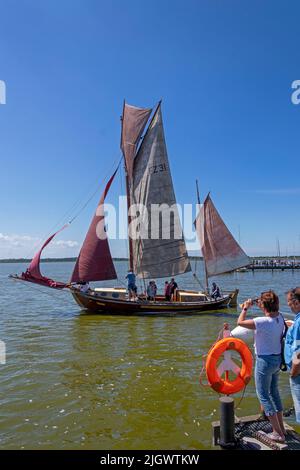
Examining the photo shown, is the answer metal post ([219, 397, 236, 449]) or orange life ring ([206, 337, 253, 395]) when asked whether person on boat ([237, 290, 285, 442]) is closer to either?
metal post ([219, 397, 236, 449])

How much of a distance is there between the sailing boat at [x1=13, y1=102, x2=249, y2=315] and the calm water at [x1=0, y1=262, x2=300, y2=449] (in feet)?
18.0

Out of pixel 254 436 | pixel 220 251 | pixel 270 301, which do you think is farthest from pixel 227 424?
pixel 220 251

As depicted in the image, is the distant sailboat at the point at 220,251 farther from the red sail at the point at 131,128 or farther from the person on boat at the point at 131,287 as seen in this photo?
the red sail at the point at 131,128

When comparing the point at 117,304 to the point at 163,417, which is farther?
the point at 117,304

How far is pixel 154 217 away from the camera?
85.0 feet

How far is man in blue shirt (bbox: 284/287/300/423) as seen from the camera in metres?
4.85

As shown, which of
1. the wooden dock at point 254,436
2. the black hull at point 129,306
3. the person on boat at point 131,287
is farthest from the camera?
the person on boat at point 131,287

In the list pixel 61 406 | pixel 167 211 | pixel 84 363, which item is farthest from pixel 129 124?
pixel 61 406

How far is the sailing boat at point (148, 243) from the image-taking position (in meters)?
23.4

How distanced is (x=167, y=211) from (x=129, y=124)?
7.84 m

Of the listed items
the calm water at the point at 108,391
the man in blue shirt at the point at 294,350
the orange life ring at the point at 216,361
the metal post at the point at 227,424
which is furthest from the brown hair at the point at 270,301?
the calm water at the point at 108,391

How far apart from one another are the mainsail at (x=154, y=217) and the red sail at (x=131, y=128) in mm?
603
